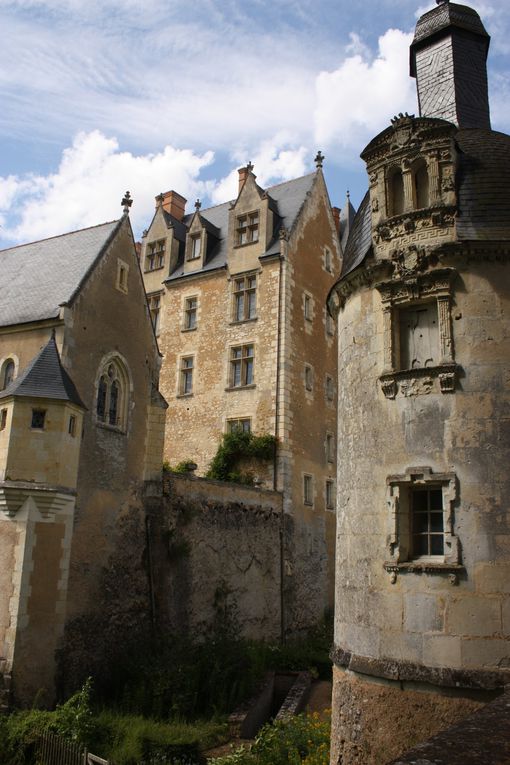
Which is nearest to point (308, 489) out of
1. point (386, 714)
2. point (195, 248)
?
point (195, 248)

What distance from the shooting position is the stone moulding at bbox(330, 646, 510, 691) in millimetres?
8109

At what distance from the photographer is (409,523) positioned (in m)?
9.28

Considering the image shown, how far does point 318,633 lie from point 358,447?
1500 centimetres

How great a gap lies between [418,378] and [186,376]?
17414mm

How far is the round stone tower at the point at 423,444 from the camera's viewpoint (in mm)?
8461

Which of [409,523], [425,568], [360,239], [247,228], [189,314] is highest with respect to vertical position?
[247,228]

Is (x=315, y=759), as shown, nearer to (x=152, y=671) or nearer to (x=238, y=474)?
(x=152, y=671)

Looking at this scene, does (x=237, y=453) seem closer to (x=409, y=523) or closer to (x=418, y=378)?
(x=409, y=523)

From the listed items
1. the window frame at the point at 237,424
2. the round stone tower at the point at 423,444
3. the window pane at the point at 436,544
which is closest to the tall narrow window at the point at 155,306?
the window frame at the point at 237,424

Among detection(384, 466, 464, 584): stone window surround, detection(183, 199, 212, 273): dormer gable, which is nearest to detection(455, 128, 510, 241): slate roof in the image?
detection(384, 466, 464, 584): stone window surround

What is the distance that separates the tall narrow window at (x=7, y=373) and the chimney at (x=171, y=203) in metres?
16.5

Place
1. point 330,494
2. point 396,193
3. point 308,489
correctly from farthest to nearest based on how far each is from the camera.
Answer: point 330,494
point 308,489
point 396,193

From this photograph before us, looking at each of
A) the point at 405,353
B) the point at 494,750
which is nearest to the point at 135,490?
the point at 405,353

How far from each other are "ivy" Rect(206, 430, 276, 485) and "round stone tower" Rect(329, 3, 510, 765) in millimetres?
11905
